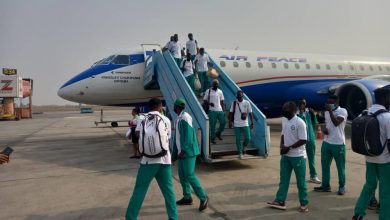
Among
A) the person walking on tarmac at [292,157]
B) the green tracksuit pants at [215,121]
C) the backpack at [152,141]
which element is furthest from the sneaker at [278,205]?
the green tracksuit pants at [215,121]

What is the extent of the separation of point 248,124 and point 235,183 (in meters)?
1.92

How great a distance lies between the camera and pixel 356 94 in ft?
40.4

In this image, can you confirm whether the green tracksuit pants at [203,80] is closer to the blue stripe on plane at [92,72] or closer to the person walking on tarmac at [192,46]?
the person walking on tarmac at [192,46]

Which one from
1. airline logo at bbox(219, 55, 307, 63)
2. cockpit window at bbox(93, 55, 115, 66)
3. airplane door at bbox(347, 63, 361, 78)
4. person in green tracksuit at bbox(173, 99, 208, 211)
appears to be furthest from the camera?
airplane door at bbox(347, 63, 361, 78)

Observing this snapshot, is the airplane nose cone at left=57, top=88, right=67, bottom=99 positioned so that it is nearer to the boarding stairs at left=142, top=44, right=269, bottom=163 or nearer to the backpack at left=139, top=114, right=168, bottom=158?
the boarding stairs at left=142, top=44, right=269, bottom=163

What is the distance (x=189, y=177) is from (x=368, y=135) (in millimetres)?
2523

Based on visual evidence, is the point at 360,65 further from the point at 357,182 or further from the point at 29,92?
the point at 29,92

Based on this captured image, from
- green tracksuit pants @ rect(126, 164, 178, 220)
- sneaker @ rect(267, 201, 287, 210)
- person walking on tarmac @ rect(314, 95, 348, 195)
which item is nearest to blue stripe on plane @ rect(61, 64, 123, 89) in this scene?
person walking on tarmac @ rect(314, 95, 348, 195)

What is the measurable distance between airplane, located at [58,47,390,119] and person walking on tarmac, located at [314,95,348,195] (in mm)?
5977

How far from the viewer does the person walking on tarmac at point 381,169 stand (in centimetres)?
404

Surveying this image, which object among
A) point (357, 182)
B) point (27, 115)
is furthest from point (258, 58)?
point (27, 115)

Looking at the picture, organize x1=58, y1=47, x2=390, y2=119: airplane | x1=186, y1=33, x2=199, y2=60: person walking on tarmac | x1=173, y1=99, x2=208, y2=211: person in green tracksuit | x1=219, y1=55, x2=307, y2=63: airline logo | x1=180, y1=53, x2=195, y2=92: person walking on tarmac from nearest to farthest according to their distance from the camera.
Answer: x1=173, y1=99, x2=208, y2=211: person in green tracksuit → x1=180, y1=53, x2=195, y2=92: person walking on tarmac → x1=186, y1=33, x2=199, y2=60: person walking on tarmac → x1=58, y1=47, x2=390, y2=119: airplane → x1=219, y1=55, x2=307, y2=63: airline logo

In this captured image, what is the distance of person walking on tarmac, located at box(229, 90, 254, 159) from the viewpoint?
790 centimetres

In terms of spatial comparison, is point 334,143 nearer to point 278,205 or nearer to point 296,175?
point 296,175
